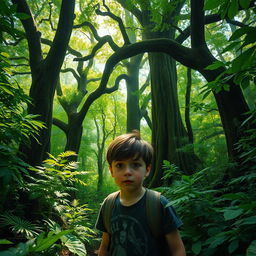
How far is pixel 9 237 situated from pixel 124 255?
2241mm

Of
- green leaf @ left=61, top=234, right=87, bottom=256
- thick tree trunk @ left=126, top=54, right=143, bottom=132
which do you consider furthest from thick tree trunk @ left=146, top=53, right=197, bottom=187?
green leaf @ left=61, top=234, right=87, bottom=256

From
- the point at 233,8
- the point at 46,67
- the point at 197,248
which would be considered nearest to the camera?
the point at 233,8

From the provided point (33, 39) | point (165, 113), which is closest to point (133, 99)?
point (165, 113)

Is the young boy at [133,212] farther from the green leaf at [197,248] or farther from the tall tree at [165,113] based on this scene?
the tall tree at [165,113]

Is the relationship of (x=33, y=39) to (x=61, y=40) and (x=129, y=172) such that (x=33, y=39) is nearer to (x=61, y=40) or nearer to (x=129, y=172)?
(x=61, y=40)

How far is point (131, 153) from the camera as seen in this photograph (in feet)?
5.12

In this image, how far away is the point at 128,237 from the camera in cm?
150

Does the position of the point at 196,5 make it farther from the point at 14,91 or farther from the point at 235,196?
the point at 235,196

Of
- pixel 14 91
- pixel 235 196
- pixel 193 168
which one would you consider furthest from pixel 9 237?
pixel 193 168

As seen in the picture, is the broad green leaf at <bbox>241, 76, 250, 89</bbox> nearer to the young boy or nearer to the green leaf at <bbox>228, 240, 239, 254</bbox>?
the young boy

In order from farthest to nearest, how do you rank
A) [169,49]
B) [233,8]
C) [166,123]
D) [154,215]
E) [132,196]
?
[166,123], [169,49], [132,196], [154,215], [233,8]

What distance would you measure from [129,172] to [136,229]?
383 mm

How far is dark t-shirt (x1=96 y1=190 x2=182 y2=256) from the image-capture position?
1453 millimetres

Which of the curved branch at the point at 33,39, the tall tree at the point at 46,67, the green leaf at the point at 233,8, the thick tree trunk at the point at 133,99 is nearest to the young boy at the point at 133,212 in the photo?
the green leaf at the point at 233,8
